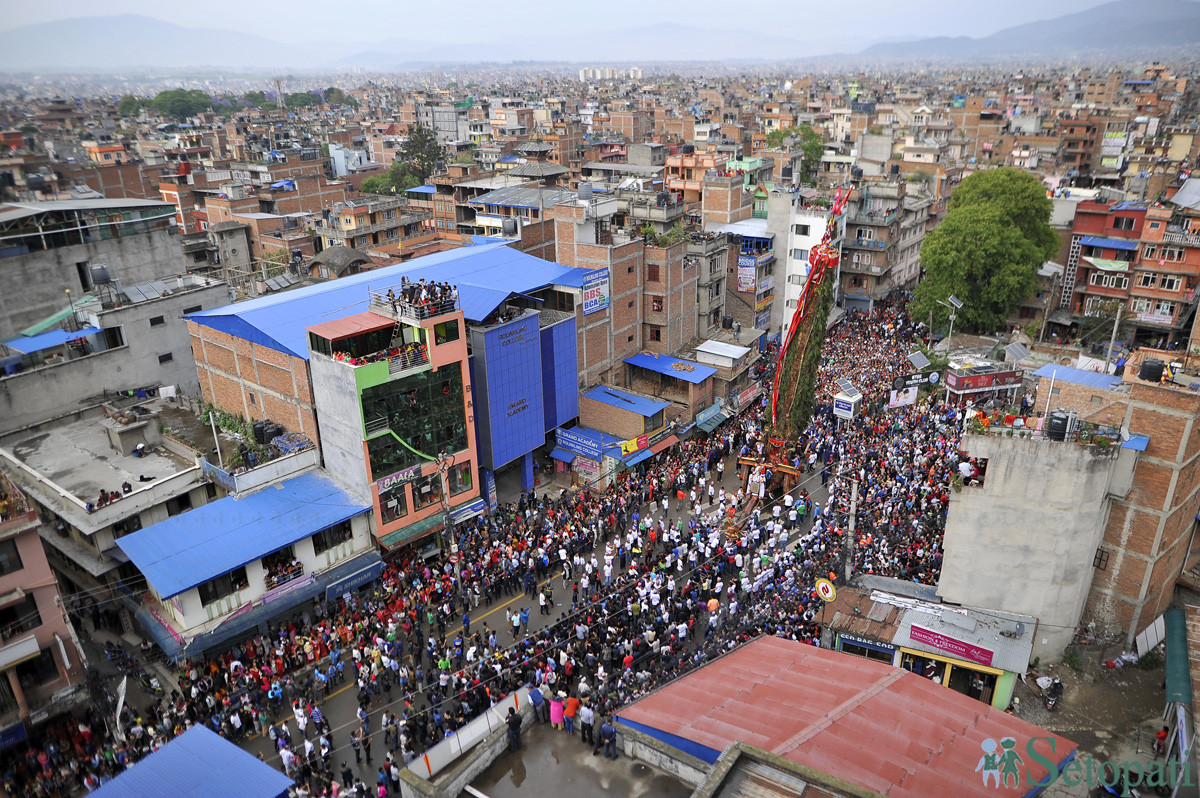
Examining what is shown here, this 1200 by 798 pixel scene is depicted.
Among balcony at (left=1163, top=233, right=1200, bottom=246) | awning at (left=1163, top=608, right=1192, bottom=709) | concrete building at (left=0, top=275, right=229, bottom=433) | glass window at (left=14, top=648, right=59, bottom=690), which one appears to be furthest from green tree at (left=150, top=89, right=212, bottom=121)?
awning at (left=1163, top=608, right=1192, bottom=709)

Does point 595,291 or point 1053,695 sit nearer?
point 1053,695

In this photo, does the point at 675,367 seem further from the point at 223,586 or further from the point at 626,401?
the point at 223,586

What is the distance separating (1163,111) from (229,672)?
135 m

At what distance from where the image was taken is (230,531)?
2103 cm

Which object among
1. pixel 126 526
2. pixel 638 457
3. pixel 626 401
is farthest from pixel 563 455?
pixel 126 526

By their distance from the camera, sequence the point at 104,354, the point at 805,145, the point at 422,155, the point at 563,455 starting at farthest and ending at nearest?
the point at 422,155, the point at 805,145, the point at 563,455, the point at 104,354

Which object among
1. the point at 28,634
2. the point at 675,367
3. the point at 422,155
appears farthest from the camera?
the point at 422,155

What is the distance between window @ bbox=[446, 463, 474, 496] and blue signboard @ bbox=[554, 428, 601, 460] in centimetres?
565

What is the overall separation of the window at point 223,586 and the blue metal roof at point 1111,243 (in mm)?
47125

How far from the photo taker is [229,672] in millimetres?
19250

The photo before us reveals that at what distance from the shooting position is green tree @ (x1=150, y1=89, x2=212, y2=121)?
140m

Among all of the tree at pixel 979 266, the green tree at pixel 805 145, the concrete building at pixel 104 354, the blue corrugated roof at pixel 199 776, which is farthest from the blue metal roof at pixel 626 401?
the green tree at pixel 805 145

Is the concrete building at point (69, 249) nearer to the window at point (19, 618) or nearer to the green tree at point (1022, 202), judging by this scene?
the window at point (19, 618)

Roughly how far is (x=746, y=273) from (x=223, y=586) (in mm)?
31836
